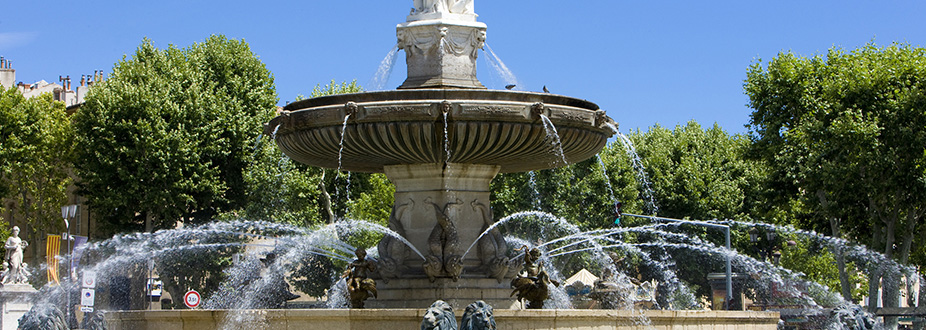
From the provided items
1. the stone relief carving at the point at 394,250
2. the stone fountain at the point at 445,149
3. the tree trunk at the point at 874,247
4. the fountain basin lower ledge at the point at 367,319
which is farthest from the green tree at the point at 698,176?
the fountain basin lower ledge at the point at 367,319

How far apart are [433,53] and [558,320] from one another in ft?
16.1

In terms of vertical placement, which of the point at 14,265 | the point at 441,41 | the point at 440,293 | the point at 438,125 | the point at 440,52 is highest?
the point at 441,41

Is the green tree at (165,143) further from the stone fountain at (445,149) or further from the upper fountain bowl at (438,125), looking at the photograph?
the upper fountain bowl at (438,125)

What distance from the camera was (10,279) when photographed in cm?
3441

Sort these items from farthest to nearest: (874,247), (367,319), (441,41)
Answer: (874,247)
(441,41)
(367,319)

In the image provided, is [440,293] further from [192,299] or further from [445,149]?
[192,299]

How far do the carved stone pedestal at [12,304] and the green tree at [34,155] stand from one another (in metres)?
12.2

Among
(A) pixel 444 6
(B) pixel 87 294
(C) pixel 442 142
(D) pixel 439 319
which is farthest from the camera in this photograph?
(B) pixel 87 294

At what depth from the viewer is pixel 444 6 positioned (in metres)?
15.0

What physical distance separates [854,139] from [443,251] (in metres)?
18.0

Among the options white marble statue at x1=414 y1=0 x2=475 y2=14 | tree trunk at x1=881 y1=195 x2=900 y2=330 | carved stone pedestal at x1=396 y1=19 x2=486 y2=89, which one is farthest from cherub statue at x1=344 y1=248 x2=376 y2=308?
tree trunk at x1=881 y1=195 x2=900 y2=330

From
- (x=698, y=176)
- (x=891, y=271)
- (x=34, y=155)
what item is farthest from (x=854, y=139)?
(x=34, y=155)

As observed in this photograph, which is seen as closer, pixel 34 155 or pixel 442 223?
pixel 442 223

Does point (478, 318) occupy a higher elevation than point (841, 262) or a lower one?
lower
